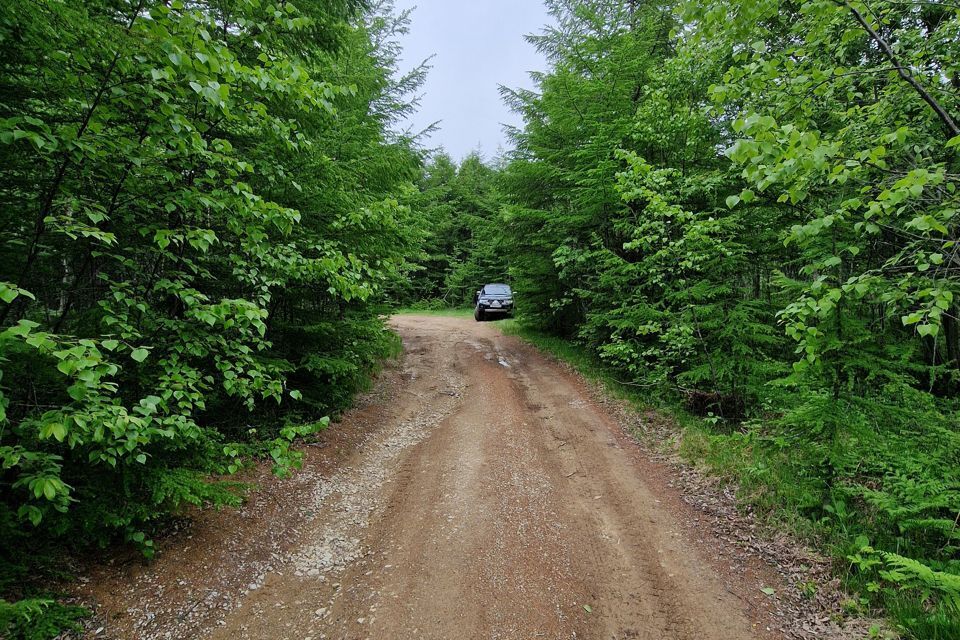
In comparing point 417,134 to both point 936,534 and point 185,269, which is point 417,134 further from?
point 936,534

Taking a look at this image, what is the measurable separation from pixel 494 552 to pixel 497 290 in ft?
59.9

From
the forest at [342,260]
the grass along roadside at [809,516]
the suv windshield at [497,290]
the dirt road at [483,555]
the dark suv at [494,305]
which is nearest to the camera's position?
the forest at [342,260]

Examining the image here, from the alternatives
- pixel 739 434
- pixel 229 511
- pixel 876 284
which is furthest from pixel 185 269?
pixel 739 434

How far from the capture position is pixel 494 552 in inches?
165

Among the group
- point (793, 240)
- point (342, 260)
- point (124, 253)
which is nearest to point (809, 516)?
point (793, 240)

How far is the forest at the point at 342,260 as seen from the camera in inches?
105

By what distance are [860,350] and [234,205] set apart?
22.1 ft

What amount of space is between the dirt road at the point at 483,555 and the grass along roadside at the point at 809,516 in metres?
0.93

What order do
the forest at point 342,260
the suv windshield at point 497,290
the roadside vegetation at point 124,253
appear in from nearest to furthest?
the roadside vegetation at point 124,253, the forest at point 342,260, the suv windshield at point 497,290

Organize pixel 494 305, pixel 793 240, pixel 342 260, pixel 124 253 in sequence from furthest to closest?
1. pixel 494 305
2. pixel 793 240
3. pixel 342 260
4. pixel 124 253

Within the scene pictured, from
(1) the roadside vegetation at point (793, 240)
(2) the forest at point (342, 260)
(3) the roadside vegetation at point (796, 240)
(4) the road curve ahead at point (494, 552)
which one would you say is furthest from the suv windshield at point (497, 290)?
(4) the road curve ahead at point (494, 552)

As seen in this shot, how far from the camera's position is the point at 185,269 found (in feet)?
16.1

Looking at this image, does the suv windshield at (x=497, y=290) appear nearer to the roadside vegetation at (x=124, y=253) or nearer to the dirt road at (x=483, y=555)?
the dirt road at (x=483, y=555)

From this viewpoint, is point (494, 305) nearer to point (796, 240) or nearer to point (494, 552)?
point (796, 240)
